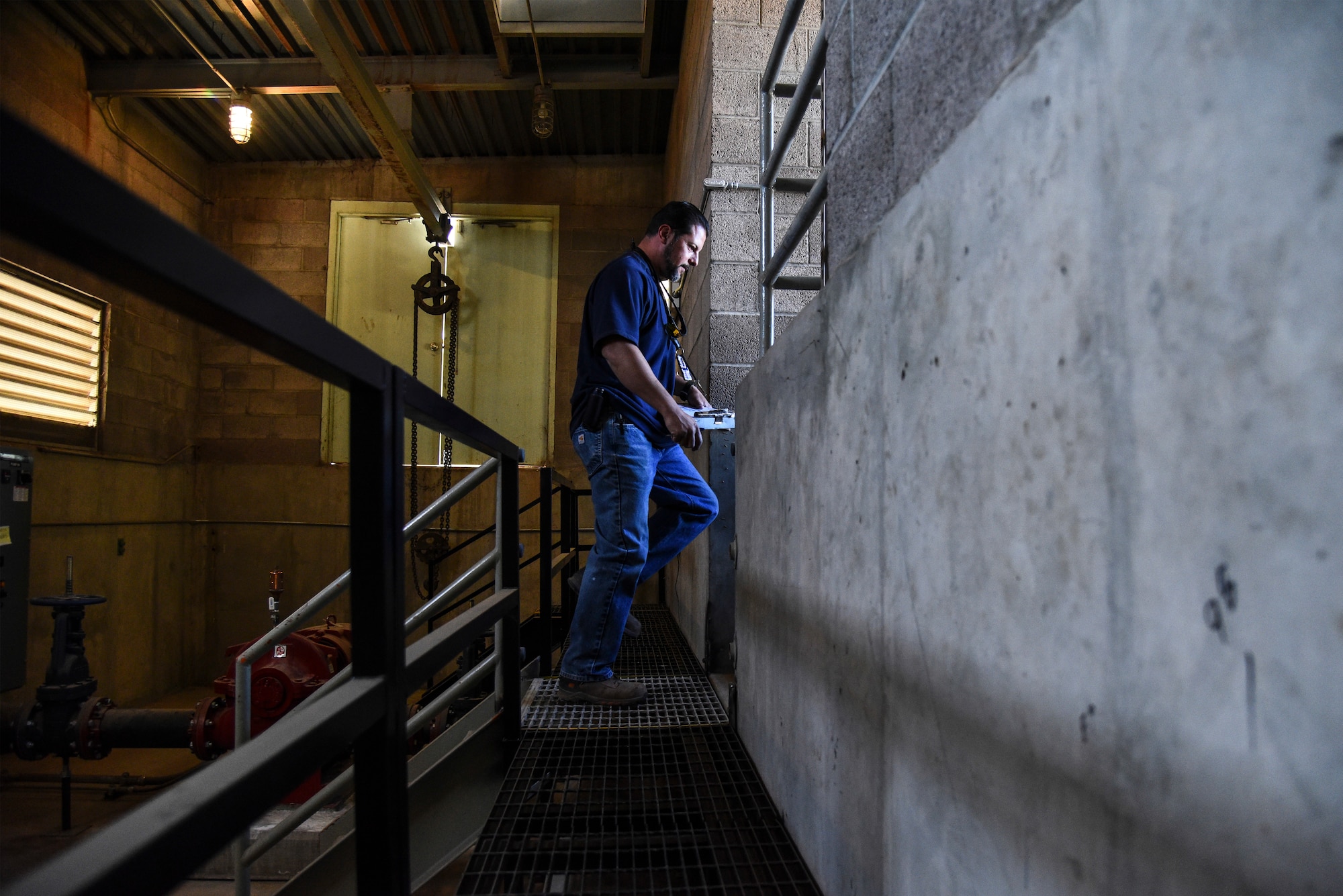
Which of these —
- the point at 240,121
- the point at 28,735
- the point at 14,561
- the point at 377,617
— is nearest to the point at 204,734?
the point at 28,735

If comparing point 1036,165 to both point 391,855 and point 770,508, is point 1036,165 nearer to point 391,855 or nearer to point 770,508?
point 391,855

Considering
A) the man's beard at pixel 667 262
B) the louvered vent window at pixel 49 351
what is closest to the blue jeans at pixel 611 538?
the man's beard at pixel 667 262

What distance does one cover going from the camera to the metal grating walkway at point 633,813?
4.55 ft

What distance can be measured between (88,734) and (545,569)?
3.34 metres

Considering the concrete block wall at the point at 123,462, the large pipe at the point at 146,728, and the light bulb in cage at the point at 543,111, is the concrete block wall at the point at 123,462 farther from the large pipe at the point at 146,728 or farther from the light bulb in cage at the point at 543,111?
the light bulb in cage at the point at 543,111

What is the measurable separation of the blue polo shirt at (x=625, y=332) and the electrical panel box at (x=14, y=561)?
14.2 ft

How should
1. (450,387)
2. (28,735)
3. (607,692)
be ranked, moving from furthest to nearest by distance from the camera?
(450,387)
(28,735)
(607,692)

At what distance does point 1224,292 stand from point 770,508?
4.59 ft

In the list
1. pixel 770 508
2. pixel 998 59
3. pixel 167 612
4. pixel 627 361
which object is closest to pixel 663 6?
pixel 627 361

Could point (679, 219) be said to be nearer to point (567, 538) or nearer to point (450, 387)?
point (567, 538)

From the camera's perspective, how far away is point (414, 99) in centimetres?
616

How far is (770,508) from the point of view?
5.92 ft

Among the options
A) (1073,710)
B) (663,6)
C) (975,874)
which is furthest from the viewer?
(663,6)

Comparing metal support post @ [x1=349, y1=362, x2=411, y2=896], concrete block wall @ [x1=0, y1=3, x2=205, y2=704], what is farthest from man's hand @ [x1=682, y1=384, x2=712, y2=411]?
concrete block wall @ [x1=0, y1=3, x2=205, y2=704]
